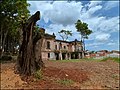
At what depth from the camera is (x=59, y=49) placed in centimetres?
5872

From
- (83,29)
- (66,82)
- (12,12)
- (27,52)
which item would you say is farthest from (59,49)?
(66,82)

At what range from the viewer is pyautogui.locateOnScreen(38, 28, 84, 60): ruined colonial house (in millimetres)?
53188

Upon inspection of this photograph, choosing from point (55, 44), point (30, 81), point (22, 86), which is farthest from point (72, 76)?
point (55, 44)

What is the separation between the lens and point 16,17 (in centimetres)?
3130

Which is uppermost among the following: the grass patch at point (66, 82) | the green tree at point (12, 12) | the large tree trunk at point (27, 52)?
the green tree at point (12, 12)

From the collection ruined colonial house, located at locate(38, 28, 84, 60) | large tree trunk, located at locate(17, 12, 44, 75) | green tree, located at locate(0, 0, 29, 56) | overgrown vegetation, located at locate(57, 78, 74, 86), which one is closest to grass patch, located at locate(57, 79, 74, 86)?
overgrown vegetation, located at locate(57, 78, 74, 86)

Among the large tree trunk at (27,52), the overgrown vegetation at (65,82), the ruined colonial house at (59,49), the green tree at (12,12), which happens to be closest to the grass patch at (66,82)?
the overgrown vegetation at (65,82)

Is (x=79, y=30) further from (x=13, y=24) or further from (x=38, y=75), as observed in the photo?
(x=38, y=75)

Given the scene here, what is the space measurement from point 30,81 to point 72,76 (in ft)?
10.1

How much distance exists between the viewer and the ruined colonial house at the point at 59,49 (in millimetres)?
53188

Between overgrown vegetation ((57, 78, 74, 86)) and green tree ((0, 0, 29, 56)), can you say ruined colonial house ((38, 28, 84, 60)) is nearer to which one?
green tree ((0, 0, 29, 56))

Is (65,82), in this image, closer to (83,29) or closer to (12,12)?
(12,12)

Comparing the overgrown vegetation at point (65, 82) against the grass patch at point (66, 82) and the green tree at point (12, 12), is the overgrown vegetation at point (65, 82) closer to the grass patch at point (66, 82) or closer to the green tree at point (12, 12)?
the grass patch at point (66, 82)

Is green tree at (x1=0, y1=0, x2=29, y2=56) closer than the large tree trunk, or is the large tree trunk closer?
the large tree trunk
